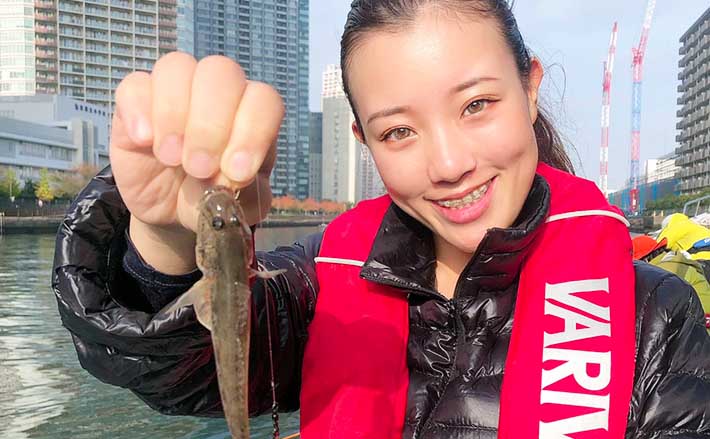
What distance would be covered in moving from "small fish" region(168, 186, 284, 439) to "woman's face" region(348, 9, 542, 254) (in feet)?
2.85

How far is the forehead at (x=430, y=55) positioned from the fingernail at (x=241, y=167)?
82 centimetres

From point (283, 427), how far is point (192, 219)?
237 inches

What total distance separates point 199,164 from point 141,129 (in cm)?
21

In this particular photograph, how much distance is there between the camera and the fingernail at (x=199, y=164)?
5.21ft

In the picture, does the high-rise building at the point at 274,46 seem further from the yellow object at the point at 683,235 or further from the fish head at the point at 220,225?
the fish head at the point at 220,225

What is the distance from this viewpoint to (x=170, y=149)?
5.30ft

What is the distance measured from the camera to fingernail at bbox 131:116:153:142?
162 cm

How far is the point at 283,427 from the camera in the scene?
717 centimetres

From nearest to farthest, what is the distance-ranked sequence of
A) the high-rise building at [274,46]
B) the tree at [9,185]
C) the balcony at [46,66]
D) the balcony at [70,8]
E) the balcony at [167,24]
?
1. the tree at [9,185]
2. the balcony at [46,66]
3. the balcony at [70,8]
4. the balcony at [167,24]
5. the high-rise building at [274,46]

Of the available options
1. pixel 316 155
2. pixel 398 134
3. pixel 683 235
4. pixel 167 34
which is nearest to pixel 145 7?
pixel 167 34

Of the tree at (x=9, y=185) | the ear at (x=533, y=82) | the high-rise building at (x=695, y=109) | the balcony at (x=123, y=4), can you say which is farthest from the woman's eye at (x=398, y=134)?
Result: the balcony at (x=123, y=4)

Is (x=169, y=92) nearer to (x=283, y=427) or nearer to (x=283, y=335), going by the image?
(x=283, y=335)

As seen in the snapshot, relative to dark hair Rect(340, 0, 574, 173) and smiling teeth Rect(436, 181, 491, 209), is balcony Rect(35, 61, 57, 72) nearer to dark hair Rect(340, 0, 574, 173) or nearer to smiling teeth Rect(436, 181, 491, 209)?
dark hair Rect(340, 0, 574, 173)

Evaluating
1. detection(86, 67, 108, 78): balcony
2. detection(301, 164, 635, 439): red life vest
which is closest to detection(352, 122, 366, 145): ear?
detection(301, 164, 635, 439): red life vest
